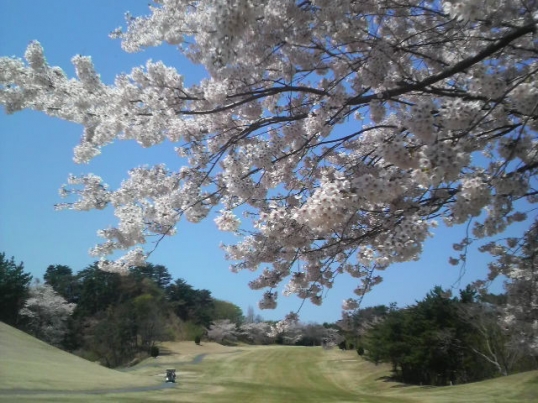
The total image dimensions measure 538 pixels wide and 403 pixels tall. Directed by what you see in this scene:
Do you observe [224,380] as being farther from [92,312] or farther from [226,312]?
[226,312]

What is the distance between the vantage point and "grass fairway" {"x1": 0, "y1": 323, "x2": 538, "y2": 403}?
1955 centimetres

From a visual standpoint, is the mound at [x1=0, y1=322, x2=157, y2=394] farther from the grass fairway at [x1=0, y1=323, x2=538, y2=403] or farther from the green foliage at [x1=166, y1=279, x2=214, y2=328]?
the green foliage at [x1=166, y1=279, x2=214, y2=328]

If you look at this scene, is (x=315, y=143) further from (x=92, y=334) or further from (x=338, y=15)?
(x=92, y=334)

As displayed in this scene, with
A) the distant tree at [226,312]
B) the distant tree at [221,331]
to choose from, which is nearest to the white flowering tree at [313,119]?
the distant tree at [221,331]

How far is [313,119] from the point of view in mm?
5402

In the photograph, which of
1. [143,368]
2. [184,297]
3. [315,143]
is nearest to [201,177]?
[315,143]

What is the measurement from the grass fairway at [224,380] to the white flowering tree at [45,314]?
9360 mm

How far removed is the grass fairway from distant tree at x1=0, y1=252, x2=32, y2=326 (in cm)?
886

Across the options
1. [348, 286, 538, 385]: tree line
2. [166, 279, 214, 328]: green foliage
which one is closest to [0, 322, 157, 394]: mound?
[348, 286, 538, 385]: tree line

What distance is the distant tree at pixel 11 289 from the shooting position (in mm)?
42812

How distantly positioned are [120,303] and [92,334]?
14.5ft

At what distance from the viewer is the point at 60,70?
6152mm

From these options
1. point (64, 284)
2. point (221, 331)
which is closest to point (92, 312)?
point (64, 284)

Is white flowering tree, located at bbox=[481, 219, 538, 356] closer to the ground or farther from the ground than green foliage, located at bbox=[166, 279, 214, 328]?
closer to the ground
